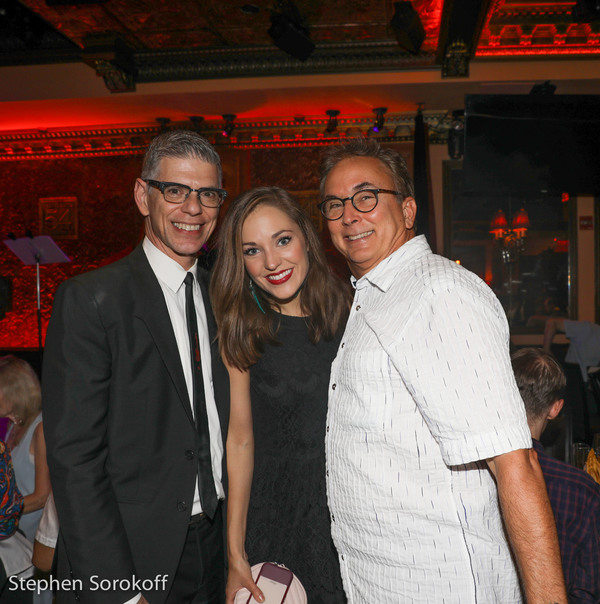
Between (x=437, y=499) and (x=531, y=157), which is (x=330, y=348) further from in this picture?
(x=531, y=157)

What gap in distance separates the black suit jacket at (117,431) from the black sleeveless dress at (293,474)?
17.8 inches

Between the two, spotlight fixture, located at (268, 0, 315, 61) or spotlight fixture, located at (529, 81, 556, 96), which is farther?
spotlight fixture, located at (529, 81, 556, 96)

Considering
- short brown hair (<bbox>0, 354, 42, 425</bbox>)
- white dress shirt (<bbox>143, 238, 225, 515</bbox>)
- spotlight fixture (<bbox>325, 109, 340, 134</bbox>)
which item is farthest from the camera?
spotlight fixture (<bbox>325, 109, 340, 134</bbox>)

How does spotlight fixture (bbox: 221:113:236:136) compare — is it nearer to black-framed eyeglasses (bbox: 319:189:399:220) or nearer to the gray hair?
the gray hair

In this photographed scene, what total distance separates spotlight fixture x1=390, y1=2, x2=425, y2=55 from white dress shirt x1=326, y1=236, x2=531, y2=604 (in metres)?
3.88

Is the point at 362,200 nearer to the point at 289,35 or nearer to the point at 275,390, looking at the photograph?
the point at 275,390

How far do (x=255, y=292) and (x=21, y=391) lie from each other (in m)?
1.58

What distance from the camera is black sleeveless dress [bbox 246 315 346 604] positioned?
1.90 metres

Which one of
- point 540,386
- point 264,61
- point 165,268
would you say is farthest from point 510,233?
point 165,268

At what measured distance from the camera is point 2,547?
2.25m

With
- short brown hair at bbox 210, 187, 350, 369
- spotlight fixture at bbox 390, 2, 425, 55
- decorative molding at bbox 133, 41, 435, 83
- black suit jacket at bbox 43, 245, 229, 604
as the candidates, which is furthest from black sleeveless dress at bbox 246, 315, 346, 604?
decorative molding at bbox 133, 41, 435, 83

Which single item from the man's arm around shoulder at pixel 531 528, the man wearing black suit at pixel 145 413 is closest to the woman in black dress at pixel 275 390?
the man wearing black suit at pixel 145 413

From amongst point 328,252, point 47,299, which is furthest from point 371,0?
point 47,299

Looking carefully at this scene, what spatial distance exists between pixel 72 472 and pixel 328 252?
19.4 feet
